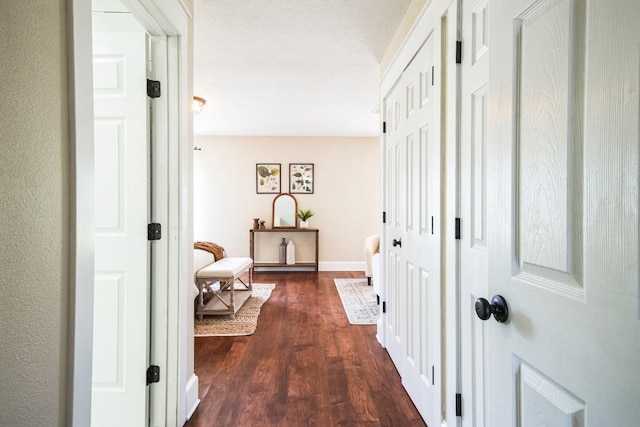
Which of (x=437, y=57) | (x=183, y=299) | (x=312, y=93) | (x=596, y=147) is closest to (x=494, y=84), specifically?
(x=596, y=147)

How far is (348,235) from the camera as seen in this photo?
5.86 meters

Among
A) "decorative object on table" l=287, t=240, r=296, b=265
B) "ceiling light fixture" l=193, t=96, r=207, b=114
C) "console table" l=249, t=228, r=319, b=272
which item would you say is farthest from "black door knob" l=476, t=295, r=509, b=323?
"decorative object on table" l=287, t=240, r=296, b=265

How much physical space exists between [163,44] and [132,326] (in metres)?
1.36

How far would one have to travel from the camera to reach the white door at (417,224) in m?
1.49

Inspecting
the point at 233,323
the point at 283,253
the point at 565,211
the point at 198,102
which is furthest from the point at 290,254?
the point at 565,211

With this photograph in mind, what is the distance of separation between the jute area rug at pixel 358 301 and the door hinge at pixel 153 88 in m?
2.53

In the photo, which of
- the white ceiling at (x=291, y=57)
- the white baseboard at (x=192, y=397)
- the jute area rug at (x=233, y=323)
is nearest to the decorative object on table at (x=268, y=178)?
the white ceiling at (x=291, y=57)

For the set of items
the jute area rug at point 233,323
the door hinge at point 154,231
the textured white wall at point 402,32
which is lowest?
the jute area rug at point 233,323

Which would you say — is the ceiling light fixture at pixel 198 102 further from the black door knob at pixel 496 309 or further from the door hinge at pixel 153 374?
the black door knob at pixel 496 309

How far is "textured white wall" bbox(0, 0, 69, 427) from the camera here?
661 millimetres

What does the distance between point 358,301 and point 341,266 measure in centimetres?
193

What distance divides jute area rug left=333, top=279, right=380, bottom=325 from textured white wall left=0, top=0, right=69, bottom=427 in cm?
266

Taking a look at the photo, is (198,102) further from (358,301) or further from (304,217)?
(358,301)

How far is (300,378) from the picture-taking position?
2.09 meters
